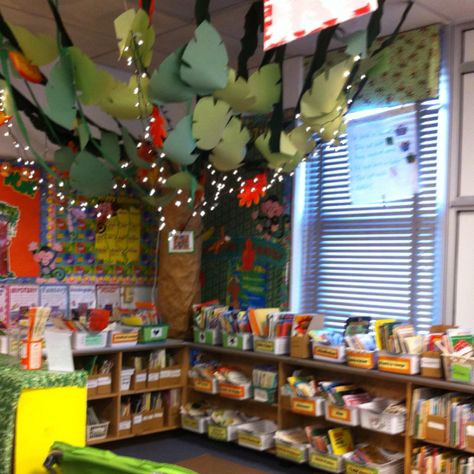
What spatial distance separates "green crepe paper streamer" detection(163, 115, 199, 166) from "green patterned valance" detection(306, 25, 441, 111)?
93.9 inches

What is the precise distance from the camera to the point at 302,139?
2.37 m

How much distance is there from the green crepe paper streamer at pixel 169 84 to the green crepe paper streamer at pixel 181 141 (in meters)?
0.08

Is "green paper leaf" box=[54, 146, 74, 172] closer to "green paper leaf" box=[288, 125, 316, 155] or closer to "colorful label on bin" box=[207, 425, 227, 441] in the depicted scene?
"green paper leaf" box=[288, 125, 316, 155]

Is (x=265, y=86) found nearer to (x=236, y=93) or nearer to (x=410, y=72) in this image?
(x=236, y=93)

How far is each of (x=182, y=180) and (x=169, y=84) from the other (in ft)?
1.29

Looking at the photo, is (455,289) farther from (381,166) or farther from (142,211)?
(142,211)

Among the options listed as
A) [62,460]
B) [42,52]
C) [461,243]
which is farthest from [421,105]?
[62,460]

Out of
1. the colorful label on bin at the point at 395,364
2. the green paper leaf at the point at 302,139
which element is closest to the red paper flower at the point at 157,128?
the green paper leaf at the point at 302,139

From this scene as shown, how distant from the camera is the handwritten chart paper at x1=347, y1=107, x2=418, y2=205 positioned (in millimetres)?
4277

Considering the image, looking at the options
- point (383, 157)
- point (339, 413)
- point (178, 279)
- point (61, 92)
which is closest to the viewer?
point (61, 92)

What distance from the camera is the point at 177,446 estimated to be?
4832 millimetres

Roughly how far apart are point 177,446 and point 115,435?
484 millimetres

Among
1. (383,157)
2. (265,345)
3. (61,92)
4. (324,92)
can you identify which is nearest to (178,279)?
(265,345)

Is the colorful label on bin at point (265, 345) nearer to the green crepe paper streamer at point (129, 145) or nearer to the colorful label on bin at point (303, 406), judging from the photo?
the colorful label on bin at point (303, 406)
